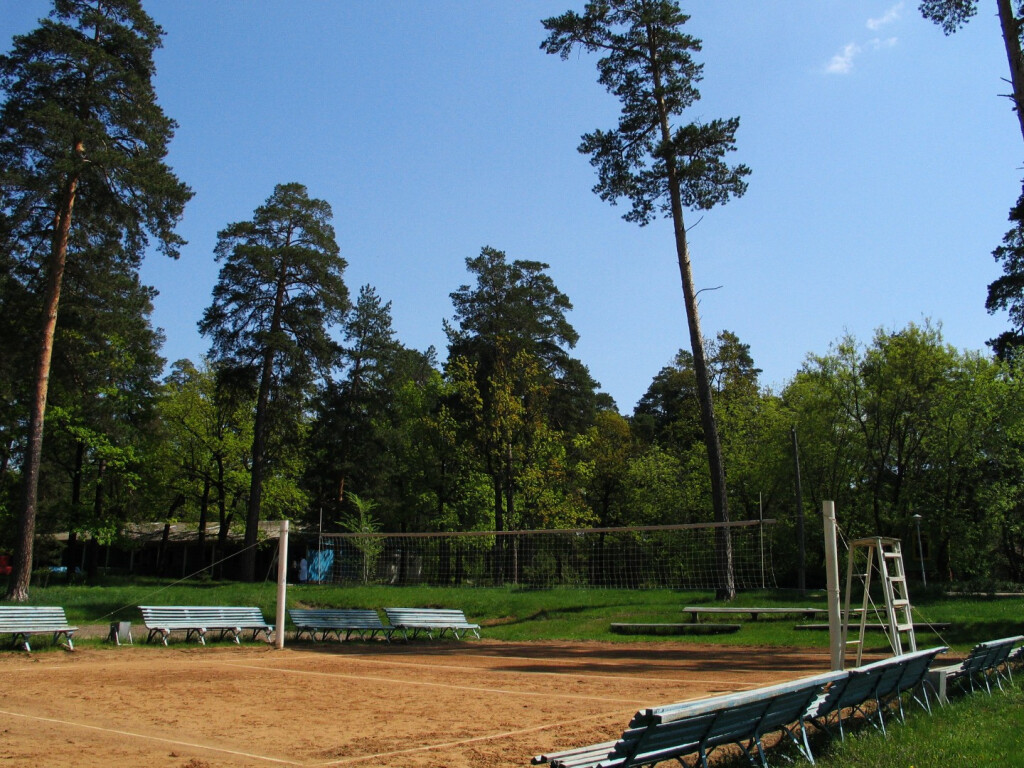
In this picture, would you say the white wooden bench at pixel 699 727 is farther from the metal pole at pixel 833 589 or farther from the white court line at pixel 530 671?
the white court line at pixel 530 671

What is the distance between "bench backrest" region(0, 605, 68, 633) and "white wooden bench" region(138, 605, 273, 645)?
1580 millimetres

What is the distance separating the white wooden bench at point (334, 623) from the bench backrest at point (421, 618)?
0.83ft

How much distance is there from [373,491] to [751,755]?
3450 cm

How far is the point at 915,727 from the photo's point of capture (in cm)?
646

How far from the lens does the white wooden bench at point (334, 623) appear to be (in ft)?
58.8

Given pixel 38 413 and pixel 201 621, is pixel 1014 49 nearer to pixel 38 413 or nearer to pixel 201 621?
pixel 201 621

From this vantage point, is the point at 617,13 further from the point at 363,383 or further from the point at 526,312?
the point at 363,383

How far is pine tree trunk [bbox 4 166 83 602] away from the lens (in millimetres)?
18734

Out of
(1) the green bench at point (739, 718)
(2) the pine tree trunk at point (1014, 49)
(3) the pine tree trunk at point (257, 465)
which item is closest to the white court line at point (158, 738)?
(1) the green bench at point (739, 718)

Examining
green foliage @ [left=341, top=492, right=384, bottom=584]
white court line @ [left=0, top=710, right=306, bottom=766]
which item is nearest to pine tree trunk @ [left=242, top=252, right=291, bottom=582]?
green foliage @ [left=341, top=492, right=384, bottom=584]

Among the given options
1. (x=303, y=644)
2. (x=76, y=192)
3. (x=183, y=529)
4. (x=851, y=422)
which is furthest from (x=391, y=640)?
(x=183, y=529)

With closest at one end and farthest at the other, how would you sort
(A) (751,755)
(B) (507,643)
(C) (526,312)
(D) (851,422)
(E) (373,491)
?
1. (A) (751,755)
2. (B) (507,643)
3. (D) (851,422)
4. (C) (526,312)
5. (E) (373,491)

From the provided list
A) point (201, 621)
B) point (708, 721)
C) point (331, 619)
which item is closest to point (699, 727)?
point (708, 721)

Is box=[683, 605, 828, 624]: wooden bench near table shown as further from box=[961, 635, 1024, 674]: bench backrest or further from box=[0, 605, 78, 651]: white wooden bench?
box=[0, 605, 78, 651]: white wooden bench
